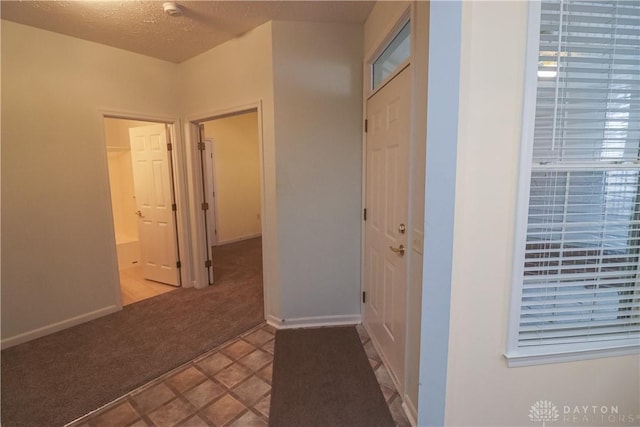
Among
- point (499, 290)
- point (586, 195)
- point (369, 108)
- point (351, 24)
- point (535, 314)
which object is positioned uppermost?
point (351, 24)


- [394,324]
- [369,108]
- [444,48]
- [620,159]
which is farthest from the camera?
[369,108]

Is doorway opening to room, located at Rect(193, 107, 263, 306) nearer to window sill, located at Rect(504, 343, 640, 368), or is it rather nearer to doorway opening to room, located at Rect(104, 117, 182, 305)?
doorway opening to room, located at Rect(104, 117, 182, 305)

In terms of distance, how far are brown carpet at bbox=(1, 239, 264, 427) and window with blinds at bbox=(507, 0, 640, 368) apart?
7.37ft

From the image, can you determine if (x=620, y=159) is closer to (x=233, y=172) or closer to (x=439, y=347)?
(x=439, y=347)

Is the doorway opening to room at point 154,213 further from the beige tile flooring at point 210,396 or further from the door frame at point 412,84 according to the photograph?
the door frame at point 412,84

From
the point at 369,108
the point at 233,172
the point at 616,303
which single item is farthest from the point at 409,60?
the point at 233,172

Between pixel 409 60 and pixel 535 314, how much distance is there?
1.47 metres

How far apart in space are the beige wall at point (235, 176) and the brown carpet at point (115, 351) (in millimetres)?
2601

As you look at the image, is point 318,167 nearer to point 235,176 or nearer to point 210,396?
point 210,396

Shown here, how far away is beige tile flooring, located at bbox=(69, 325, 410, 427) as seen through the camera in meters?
1.69

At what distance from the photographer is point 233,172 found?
19.7 feet

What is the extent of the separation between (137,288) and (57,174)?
1573 mm

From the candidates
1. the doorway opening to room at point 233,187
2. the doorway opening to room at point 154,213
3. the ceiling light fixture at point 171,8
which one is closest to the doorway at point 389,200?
the ceiling light fixture at point 171,8

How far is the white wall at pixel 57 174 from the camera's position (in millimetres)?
2412
